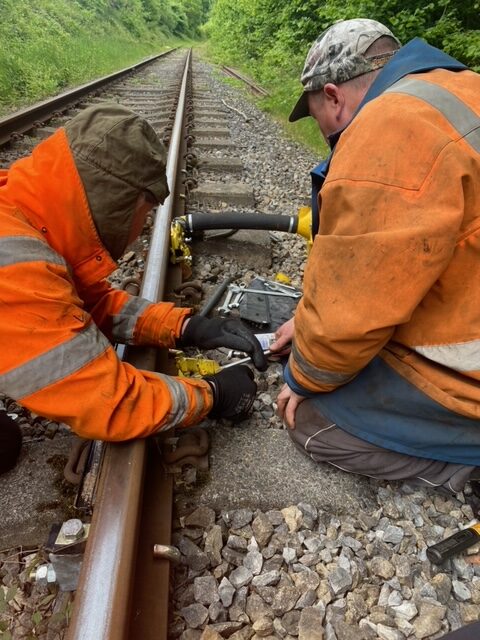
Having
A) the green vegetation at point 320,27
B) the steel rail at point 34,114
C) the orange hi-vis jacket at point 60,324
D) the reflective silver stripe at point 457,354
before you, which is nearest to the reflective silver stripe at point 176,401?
the orange hi-vis jacket at point 60,324

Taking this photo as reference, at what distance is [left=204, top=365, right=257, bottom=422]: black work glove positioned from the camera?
211cm

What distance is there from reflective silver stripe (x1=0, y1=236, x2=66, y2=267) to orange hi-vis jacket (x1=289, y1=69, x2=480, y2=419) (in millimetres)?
930

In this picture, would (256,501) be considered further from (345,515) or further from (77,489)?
(77,489)

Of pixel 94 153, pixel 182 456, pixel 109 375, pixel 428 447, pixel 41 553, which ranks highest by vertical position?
pixel 94 153

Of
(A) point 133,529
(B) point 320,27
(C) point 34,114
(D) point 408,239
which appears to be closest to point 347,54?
(D) point 408,239

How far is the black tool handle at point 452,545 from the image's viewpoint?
1681 millimetres

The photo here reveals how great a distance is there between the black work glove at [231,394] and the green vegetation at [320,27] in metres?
4.63

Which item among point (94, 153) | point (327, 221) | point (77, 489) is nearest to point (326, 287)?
point (327, 221)

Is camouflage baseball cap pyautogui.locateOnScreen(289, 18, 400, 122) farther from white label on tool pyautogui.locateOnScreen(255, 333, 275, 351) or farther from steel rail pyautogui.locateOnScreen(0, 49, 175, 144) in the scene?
steel rail pyautogui.locateOnScreen(0, 49, 175, 144)

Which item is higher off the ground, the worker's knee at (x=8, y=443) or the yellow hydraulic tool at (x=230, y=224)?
the yellow hydraulic tool at (x=230, y=224)

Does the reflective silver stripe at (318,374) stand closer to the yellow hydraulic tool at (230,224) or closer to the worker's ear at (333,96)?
the worker's ear at (333,96)

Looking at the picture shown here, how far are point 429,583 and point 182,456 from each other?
100 cm

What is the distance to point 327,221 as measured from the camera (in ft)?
5.48

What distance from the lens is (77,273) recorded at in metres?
1.96
